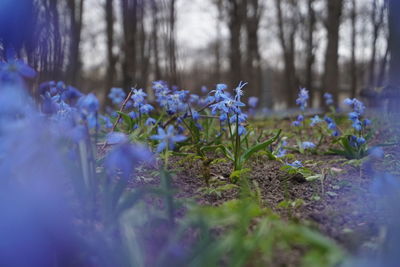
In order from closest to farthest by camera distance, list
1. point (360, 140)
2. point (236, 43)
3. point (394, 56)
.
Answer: point (360, 140)
point (394, 56)
point (236, 43)

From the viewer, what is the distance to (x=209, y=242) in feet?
3.58

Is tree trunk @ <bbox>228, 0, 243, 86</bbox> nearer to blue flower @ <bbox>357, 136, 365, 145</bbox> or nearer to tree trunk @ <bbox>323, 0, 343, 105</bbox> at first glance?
tree trunk @ <bbox>323, 0, 343, 105</bbox>

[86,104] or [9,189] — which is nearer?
[9,189]

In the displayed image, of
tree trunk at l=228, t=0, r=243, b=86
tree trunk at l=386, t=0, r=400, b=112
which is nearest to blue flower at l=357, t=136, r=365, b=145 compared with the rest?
tree trunk at l=386, t=0, r=400, b=112

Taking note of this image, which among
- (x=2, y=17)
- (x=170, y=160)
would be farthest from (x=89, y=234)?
(x=2, y=17)

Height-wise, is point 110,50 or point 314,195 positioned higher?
point 110,50

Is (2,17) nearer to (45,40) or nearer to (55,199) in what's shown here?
(45,40)

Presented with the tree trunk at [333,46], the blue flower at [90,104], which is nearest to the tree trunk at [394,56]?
the tree trunk at [333,46]

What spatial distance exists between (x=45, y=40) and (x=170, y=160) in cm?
119

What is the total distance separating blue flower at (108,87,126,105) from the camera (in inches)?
147

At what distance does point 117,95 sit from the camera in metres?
4.01

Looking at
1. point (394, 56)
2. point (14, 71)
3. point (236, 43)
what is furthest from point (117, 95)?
point (236, 43)

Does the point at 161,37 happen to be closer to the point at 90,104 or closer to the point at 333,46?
the point at 333,46

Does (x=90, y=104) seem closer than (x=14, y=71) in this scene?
Yes
